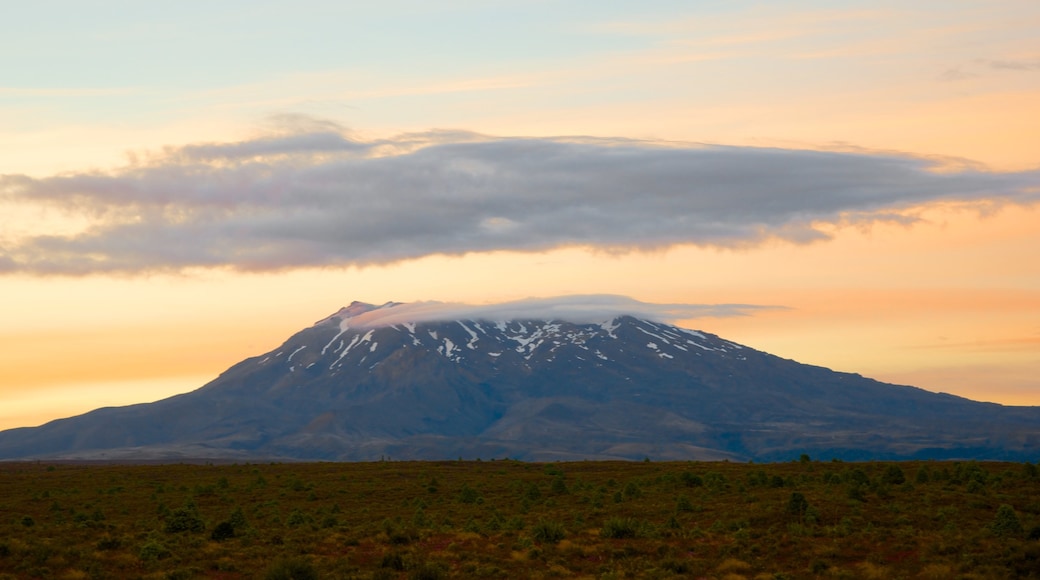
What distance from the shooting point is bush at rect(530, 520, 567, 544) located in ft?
184

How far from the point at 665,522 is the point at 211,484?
43.4m

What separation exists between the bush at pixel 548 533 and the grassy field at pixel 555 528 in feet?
0.32

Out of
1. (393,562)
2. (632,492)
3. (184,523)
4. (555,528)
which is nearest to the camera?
(393,562)

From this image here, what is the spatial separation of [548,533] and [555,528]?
0.66 metres

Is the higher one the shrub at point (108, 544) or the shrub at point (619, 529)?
the shrub at point (108, 544)

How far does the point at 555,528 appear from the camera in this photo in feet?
187

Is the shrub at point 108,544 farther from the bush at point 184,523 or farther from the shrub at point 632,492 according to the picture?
the shrub at point 632,492

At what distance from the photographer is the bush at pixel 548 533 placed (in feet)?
184

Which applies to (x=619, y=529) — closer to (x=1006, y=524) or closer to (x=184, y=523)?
(x=1006, y=524)

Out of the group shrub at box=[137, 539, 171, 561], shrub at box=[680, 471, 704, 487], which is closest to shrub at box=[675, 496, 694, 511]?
shrub at box=[680, 471, 704, 487]

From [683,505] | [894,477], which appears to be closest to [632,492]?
[683,505]

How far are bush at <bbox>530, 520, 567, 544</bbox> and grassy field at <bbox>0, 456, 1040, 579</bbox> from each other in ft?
0.32

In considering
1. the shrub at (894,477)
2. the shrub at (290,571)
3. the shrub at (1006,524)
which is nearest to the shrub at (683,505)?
the shrub at (894,477)

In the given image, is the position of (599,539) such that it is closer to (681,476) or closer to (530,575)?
(530,575)
